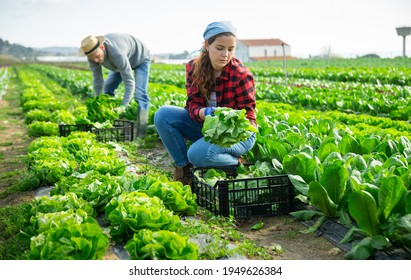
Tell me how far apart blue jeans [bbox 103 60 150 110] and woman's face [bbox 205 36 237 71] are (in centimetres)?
349

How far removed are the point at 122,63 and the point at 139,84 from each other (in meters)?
0.78

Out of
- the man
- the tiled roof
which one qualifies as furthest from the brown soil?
the tiled roof

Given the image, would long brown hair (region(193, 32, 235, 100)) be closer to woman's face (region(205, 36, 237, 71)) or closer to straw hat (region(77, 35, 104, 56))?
woman's face (region(205, 36, 237, 71))

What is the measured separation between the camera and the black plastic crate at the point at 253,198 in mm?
3859

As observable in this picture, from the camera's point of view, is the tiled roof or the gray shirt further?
the tiled roof

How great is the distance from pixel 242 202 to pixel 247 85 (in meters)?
1.12

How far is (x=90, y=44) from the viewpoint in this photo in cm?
671

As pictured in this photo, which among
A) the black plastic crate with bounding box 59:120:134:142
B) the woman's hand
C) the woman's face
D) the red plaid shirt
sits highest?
the woman's face

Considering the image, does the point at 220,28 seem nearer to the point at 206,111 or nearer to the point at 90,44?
the point at 206,111

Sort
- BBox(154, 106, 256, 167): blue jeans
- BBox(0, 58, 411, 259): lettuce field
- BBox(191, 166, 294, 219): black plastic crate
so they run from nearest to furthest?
1. BBox(0, 58, 411, 259): lettuce field
2. BBox(191, 166, 294, 219): black plastic crate
3. BBox(154, 106, 256, 167): blue jeans

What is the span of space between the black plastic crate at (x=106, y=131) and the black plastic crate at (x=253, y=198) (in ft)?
10.9

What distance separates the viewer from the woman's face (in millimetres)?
4195
